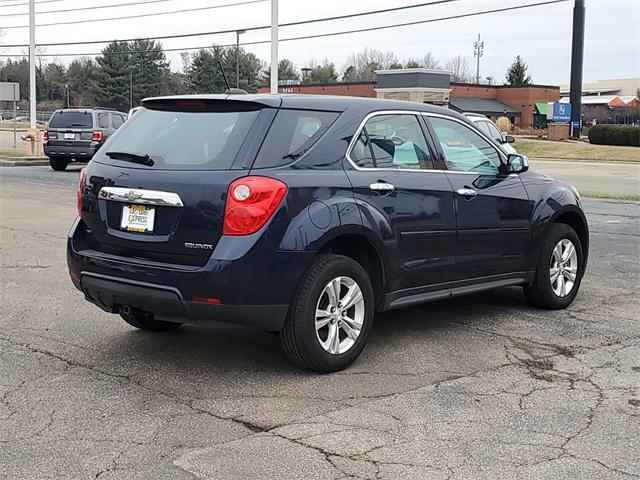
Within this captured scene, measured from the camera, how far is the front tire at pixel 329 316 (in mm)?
5215

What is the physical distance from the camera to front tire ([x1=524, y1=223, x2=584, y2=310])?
23.7 ft

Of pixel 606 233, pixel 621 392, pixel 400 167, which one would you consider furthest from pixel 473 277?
pixel 606 233

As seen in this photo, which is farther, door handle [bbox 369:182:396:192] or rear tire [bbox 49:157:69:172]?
rear tire [bbox 49:157:69:172]

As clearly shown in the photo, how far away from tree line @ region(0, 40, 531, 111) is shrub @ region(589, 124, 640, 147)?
28.7 m

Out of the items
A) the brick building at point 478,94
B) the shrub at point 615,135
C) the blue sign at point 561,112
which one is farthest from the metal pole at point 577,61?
the brick building at point 478,94

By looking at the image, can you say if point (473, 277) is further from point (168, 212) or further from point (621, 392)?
point (168, 212)

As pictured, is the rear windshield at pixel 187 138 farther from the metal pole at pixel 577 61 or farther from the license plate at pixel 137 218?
the metal pole at pixel 577 61

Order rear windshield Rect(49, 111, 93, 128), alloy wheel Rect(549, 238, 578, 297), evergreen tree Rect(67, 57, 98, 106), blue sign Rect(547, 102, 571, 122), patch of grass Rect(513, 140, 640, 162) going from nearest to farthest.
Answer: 1. alloy wheel Rect(549, 238, 578, 297)
2. rear windshield Rect(49, 111, 93, 128)
3. patch of grass Rect(513, 140, 640, 162)
4. blue sign Rect(547, 102, 571, 122)
5. evergreen tree Rect(67, 57, 98, 106)

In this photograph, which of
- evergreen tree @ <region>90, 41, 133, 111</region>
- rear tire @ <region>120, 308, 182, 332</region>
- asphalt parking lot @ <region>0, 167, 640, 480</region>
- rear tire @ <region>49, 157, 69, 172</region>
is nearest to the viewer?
asphalt parking lot @ <region>0, 167, 640, 480</region>

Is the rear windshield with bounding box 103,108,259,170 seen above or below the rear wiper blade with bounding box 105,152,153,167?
above

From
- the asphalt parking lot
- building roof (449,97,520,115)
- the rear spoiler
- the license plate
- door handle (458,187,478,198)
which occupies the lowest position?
the asphalt parking lot

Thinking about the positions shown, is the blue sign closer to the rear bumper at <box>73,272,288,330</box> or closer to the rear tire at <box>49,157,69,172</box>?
the rear tire at <box>49,157,69,172</box>

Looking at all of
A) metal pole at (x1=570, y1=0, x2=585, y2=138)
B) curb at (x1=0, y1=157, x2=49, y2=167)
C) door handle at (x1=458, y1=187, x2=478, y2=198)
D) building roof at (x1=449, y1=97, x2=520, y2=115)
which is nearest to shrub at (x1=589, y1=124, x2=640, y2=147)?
metal pole at (x1=570, y1=0, x2=585, y2=138)

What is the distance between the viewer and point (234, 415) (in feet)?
15.3
